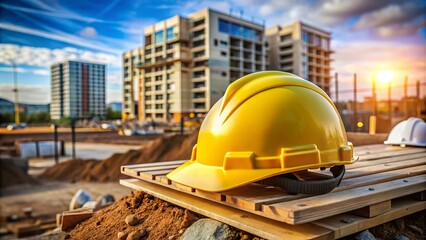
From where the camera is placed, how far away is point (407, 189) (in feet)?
8.38

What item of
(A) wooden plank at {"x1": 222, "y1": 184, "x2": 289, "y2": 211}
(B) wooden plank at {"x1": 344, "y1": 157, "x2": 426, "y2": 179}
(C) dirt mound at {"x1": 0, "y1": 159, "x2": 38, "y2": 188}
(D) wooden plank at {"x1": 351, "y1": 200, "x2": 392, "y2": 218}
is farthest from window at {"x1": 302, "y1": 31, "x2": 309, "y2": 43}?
(A) wooden plank at {"x1": 222, "y1": 184, "x2": 289, "y2": 211}

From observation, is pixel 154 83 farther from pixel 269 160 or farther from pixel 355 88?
pixel 269 160

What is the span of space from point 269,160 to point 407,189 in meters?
1.26

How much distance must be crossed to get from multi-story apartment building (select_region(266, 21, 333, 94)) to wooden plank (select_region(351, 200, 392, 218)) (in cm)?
5556

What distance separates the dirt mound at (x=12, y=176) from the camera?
10.1m

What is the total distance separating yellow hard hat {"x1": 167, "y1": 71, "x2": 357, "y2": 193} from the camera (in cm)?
221

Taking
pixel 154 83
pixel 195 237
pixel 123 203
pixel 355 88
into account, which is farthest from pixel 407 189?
pixel 154 83

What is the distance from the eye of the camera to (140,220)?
273cm

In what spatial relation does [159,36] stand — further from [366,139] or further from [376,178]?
[376,178]

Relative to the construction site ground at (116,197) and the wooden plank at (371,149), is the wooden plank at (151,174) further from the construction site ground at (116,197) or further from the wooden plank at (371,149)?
the wooden plank at (371,149)

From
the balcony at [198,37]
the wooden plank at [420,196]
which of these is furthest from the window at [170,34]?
the wooden plank at [420,196]

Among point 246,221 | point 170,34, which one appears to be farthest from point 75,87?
point 246,221

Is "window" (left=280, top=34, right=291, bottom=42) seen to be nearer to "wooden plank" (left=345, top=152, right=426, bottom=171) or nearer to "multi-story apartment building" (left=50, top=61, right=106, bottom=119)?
"multi-story apartment building" (left=50, top=61, right=106, bottom=119)

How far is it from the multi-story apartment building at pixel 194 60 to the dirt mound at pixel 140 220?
1576 inches
